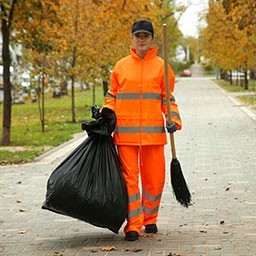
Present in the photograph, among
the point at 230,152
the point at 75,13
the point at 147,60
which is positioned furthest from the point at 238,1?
the point at 147,60

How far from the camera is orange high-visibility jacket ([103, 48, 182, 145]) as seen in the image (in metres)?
6.52

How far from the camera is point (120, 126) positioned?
657 centimetres

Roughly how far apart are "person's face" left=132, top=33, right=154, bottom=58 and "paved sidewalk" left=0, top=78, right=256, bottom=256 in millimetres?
1584

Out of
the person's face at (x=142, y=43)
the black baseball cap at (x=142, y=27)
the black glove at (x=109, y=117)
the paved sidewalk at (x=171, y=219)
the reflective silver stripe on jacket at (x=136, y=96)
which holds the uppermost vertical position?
the black baseball cap at (x=142, y=27)

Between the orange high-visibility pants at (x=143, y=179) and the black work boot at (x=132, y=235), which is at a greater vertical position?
the orange high-visibility pants at (x=143, y=179)

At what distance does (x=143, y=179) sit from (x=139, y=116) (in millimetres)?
558

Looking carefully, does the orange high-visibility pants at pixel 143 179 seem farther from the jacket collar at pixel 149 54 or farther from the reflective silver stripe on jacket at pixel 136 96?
the jacket collar at pixel 149 54

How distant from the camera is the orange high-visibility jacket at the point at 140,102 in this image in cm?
652

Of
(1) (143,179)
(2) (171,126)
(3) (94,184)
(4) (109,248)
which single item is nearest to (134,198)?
(1) (143,179)

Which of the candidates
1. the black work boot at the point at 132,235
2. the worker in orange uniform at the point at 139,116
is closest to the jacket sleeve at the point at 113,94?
the worker in orange uniform at the point at 139,116

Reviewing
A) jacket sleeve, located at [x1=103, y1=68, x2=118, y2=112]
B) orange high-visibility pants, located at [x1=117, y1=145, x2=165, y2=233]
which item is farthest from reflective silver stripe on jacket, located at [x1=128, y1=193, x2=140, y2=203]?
jacket sleeve, located at [x1=103, y1=68, x2=118, y2=112]

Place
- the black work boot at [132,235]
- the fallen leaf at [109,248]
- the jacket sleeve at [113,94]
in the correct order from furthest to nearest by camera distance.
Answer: the jacket sleeve at [113,94] → the black work boot at [132,235] → the fallen leaf at [109,248]

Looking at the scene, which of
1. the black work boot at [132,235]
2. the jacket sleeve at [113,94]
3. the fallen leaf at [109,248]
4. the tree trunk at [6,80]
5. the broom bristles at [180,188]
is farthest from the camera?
the tree trunk at [6,80]

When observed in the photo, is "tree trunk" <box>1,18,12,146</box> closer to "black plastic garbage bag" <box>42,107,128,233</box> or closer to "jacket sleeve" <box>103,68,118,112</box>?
"jacket sleeve" <box>103,68,118,112</box>
